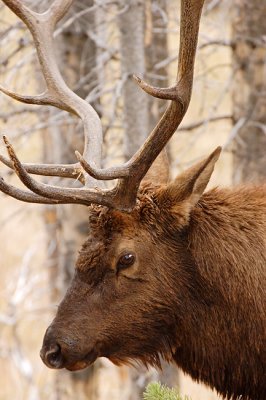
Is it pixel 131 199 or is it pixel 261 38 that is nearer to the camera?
pixel 131 199

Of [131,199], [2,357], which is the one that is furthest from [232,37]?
[2,357]

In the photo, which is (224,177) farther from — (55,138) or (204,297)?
(204,297)

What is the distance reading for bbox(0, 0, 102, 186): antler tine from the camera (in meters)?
5.87

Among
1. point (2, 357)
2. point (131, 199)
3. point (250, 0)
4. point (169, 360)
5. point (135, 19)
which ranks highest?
point (250, 0)

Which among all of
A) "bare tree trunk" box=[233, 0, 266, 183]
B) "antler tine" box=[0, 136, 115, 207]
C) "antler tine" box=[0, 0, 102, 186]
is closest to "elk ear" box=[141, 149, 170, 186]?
"antler tine" box=[0, 0, 102, 186]

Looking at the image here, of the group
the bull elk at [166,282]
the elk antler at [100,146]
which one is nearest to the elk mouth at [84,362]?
the bull elk at [166,282]

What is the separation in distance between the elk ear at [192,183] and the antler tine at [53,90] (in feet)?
2.05

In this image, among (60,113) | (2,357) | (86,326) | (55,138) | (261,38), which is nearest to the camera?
(86,326)

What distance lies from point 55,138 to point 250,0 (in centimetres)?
240

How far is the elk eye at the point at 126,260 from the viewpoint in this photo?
529cm

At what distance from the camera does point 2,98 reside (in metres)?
8.45

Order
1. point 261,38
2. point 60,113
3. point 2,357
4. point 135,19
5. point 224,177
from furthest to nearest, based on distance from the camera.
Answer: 1. point 224,177
2. point 2,357
3. point 261,38
4. point 60,113
5. point 135,19

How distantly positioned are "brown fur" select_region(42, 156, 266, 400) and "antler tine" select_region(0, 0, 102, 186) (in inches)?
24.1

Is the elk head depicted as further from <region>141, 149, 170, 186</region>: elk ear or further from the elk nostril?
<region>141, 149, 170, 186</region>: elk ear
